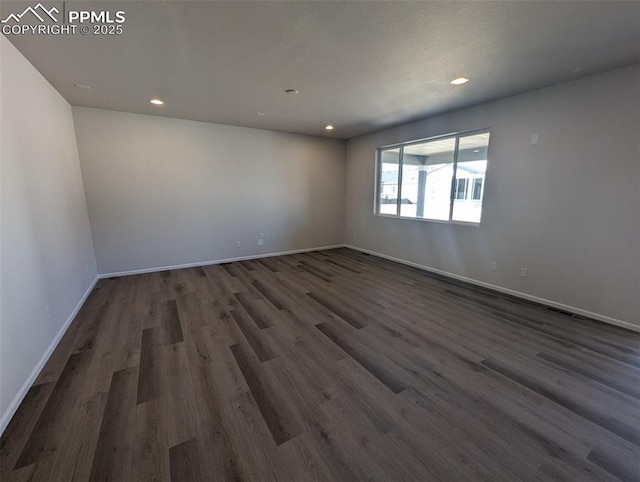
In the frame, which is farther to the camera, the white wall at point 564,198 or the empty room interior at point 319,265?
the white wall at point 564,198

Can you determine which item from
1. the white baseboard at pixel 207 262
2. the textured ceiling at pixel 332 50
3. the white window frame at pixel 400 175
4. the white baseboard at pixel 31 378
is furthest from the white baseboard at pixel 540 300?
the white baseboard at pixel 31 378

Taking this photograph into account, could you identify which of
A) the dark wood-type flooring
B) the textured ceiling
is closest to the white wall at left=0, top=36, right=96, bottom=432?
the dark wood-type flooring

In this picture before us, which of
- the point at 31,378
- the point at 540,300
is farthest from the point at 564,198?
the point at 31,378

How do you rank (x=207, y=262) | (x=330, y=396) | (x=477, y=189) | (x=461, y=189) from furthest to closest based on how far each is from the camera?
(x=207, y=262), (x=461, y=189), (x=477, y=189), (x=330, y=396)

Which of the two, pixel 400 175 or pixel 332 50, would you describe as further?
pixel 400 175

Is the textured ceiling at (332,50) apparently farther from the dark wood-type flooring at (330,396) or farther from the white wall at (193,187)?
the dark wood-type flooring at (330,396)

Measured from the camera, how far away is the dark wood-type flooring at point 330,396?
1331mm

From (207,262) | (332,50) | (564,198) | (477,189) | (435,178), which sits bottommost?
(207,262)

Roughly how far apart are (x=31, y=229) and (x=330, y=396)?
2721 millimetres

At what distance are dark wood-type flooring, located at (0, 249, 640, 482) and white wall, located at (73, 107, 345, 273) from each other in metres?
1.59

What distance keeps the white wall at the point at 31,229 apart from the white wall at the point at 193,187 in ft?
2.48

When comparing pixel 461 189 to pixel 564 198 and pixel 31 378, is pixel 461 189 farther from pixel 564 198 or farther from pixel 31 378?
pixel 31 378

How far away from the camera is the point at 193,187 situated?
455cm

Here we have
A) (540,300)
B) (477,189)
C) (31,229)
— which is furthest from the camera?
(477,189)
